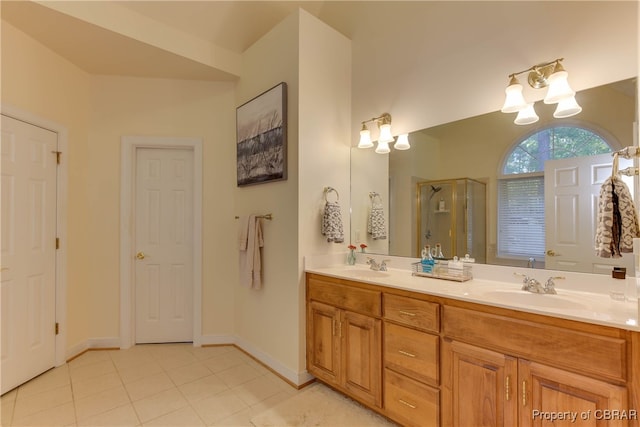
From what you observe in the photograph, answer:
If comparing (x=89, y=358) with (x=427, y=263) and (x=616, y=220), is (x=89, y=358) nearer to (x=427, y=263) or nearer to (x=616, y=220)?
(x=427, y=263)

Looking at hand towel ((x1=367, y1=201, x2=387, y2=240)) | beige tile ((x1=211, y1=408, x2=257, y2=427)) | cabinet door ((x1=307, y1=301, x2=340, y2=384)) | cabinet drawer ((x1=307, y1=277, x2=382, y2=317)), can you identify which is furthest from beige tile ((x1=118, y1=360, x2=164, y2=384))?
hand towel ((x1=367, y1=201, x2=387, y2=240))

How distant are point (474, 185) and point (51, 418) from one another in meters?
3.11

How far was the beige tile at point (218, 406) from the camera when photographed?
1948mm

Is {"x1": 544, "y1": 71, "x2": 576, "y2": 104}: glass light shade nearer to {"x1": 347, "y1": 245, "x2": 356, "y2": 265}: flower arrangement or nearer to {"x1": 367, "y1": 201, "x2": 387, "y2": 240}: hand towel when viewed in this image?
{"x1": 367, "y1": 201, "x2": 387, "y2": 240}: hand towel

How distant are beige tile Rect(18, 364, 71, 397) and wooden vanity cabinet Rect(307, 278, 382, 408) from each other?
6.40 ft

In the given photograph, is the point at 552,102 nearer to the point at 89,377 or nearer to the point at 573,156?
the point at 573,156

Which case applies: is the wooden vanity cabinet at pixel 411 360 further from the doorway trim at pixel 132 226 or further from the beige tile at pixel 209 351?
the doorway trim at pixel 132 226

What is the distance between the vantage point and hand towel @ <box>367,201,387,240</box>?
8.35 ft

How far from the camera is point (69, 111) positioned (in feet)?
9.03

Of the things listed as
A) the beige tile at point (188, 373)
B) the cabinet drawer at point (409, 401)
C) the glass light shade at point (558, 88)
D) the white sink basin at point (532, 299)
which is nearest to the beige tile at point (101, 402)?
the beige tile at point (188, 373)

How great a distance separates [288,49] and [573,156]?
81.4 inches

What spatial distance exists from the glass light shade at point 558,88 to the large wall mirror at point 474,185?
0.10 m

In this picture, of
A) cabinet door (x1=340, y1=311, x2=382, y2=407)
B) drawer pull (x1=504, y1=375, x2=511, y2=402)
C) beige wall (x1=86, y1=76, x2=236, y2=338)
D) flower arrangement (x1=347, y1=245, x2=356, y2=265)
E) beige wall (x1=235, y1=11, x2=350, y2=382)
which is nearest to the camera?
drawer pull (x1=504, y1=375, x2=511, y2=402)

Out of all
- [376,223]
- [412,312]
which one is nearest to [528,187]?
[412,312]
